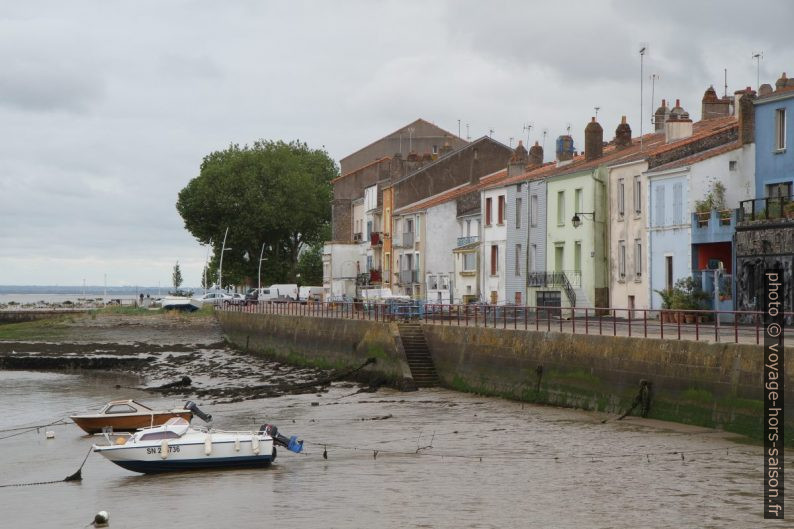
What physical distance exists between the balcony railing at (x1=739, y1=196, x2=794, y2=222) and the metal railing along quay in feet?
11.6

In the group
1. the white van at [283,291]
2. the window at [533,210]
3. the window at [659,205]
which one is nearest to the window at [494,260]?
the window at [533,210]

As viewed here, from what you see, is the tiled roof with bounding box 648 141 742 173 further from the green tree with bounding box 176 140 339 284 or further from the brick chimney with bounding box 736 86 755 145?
the green tree with bounding box 176 140 339 284

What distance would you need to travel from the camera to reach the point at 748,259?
4381 centimetres

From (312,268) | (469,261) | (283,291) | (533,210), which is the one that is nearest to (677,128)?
(533,210)

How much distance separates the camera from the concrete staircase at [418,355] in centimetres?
4600

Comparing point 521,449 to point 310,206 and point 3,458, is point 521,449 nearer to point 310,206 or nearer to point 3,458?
point 3,458

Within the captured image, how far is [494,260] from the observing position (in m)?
69.0

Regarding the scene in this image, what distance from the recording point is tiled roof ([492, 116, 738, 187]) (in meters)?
52.0

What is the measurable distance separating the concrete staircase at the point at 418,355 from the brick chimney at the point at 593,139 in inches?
628

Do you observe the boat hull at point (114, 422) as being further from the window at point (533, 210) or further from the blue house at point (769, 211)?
the window at point (533, 210)

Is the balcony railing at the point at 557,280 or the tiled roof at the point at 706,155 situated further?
the balcony railing at the point at 557,280

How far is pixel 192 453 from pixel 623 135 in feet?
123

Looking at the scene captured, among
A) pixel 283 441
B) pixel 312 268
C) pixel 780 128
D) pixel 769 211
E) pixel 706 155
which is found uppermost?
pixel 780 128

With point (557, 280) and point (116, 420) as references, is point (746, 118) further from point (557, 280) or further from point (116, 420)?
point (116, 420)
